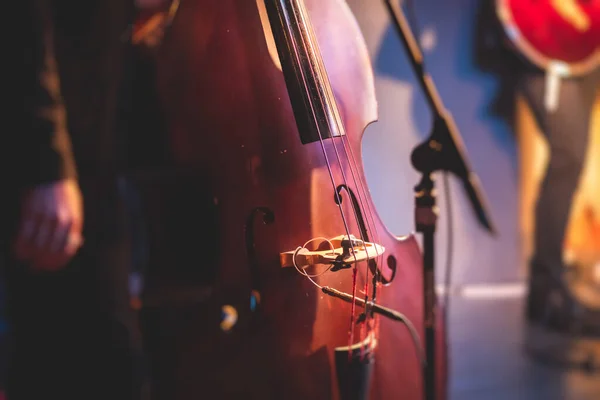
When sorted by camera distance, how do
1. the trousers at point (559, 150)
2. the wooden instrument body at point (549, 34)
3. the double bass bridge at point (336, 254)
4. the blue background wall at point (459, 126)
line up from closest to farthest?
the double bass bridge at point (336, 254) → the blue background wall at point (459, 126) → the wooden instrument body at point (549, 34) → the trousers at point (559, 150)

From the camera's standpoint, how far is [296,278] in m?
0.51

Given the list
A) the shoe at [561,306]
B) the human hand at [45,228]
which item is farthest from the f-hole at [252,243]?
the shoe at [561,306]

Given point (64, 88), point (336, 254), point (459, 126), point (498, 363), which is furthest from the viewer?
point (459, 126)

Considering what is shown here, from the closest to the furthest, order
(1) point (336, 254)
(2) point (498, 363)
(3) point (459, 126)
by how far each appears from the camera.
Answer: (1) point (336, 254)
(2) point (498, 363)
(3) point (459, 126)

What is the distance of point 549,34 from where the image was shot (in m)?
1.52

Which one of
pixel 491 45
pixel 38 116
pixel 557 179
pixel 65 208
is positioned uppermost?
pixel 491 45

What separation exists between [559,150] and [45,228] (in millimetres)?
1541

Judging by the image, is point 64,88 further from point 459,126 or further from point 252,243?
point 459,126

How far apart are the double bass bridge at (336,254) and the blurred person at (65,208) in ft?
1.14

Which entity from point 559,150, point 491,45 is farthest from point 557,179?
point 491,45

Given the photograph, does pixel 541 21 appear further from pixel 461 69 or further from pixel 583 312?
pixel 583 312

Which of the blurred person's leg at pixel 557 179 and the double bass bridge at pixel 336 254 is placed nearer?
the double bass bridge at pixel 336 254

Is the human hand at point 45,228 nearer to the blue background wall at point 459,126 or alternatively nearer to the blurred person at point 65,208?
the blurred person at point 65,208

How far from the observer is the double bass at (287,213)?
1.67 ft
